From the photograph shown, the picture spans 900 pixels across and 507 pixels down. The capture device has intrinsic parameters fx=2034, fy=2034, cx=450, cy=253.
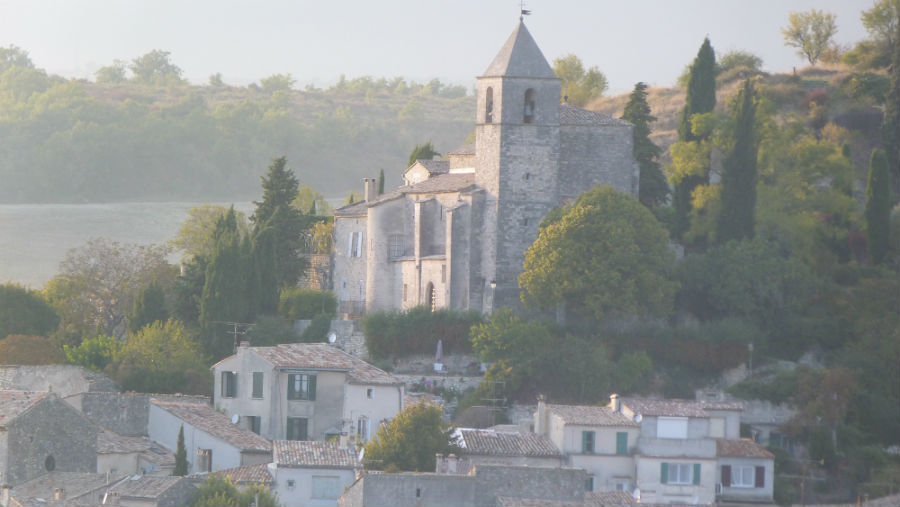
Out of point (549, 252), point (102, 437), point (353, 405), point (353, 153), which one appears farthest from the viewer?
point (353, 153)

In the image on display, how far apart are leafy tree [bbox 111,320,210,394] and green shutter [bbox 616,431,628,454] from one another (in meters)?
13.7

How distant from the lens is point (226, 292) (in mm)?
61938

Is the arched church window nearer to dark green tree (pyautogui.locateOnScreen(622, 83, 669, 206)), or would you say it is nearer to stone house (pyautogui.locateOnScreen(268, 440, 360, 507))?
dark green tree (pyautogui.locateOnScreen(622, 83, 669, 206))

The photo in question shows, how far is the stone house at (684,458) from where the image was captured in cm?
4847

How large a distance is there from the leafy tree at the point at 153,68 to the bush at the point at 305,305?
123682 mm

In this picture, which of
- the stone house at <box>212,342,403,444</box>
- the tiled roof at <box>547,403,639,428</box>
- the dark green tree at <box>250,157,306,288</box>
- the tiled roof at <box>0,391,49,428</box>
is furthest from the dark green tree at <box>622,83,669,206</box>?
the tiled roof at <box>0,391,49,428</box>

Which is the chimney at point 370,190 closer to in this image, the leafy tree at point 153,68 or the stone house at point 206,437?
the stone house at point 206,437

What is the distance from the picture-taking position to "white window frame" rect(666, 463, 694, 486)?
48781 millimetres

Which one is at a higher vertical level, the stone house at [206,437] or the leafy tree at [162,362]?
the leafy tree at [162,362]

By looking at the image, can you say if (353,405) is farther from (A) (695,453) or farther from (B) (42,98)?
(B) (42,98)

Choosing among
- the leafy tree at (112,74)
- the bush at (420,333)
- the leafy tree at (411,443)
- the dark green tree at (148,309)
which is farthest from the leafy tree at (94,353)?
the leafy tree at (112,74)

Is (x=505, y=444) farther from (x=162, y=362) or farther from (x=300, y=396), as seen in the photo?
(x=162, y=362)

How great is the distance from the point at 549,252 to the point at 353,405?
8892 mm

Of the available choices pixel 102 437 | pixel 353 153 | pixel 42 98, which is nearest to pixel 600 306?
pixel 102 437
